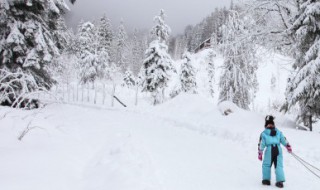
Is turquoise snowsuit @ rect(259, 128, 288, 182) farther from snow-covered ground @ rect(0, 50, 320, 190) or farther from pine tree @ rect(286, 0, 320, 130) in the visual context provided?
pine tree @ rect(286, 0, 320, 130)

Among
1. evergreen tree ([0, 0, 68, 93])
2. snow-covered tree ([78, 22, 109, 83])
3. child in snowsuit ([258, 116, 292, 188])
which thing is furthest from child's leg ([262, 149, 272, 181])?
snow-covered tree ([78, 22, 109, 83])

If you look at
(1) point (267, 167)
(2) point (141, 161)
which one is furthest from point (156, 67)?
(1) point (267, 167)

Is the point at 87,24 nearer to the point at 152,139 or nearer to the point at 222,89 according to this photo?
the point at 222,89

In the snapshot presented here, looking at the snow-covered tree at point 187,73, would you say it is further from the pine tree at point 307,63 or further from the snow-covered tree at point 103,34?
the pine tree at point 307,63

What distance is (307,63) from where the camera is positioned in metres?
12.9

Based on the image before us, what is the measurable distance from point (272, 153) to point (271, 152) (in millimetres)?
29

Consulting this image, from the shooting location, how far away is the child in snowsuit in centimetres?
682

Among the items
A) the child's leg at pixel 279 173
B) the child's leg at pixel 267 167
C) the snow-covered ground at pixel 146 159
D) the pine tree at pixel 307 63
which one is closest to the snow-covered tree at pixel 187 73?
the snow-covered ground at pixel 146 159

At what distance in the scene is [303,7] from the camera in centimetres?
1288

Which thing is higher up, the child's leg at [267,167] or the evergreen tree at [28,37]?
the evergreen tree at [28,37]

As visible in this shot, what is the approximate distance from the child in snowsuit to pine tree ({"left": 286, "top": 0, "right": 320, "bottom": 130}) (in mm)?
6116

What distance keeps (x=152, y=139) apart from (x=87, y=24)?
5030cm

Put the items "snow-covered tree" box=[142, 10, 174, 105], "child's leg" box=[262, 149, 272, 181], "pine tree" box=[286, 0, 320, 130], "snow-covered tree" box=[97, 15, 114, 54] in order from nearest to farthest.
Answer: "child's leg" box=[262, 149, 272, 181] → "pine tree" box=[286, 0, 320, 130] → "snow-covered tree" box=[142, 10, 174, 105] → "snow-covered tree" box=[97, 15, 114, 54]

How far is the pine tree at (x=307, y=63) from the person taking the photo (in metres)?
12.4
